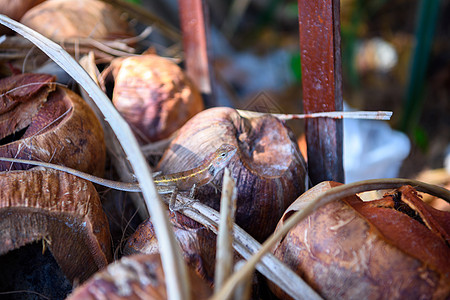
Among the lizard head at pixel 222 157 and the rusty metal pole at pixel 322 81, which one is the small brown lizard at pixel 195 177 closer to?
the lizard head at pixel 222 157

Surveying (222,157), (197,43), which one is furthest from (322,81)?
(197,43)

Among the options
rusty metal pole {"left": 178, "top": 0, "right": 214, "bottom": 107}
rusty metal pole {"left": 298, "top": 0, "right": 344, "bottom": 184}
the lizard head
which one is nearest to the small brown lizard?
the lizard head

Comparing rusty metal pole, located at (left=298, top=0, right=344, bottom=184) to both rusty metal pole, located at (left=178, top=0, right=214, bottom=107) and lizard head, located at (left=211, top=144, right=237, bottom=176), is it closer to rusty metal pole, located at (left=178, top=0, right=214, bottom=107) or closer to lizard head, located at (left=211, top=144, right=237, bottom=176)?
lizard head, located at (left=211, top=144, right=237, bottom=176)

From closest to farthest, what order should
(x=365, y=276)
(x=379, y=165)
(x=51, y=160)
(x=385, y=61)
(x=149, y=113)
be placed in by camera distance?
1. (x=365, y=276)
2. (x=51, y=160)
3. (x=149, y=113)
4. (x=379, y=165)
5. (x=385, y=61)

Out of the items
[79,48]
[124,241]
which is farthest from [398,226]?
[79,48]

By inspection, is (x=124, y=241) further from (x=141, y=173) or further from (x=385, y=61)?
(x=385, y=61)

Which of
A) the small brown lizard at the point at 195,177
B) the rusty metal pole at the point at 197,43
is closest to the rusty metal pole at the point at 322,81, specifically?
the small brown lizard at the point at 195,177
